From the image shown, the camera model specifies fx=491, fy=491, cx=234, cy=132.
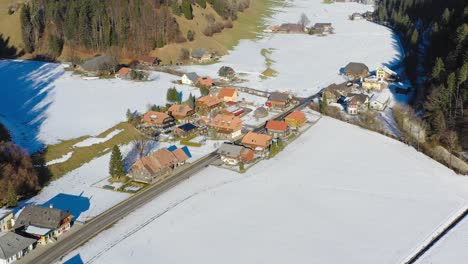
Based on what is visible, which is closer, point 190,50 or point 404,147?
point 404,147

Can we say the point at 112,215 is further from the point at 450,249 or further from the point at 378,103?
the point at 378,103

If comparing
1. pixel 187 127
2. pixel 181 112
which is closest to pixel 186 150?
pixel 187 127

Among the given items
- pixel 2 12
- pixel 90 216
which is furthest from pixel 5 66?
pixel 90 216

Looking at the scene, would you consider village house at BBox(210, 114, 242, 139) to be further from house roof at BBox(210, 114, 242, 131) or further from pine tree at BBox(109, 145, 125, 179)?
pine tree at BBox(109, 145, 125, 179)

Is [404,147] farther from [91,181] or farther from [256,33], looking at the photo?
[256,33]

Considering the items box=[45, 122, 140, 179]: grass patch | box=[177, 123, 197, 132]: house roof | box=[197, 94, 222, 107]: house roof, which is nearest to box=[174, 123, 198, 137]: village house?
box=[177, 123, 197, 132]: house roof
